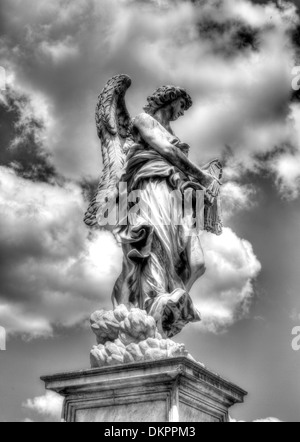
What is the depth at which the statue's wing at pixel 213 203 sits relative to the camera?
860cm

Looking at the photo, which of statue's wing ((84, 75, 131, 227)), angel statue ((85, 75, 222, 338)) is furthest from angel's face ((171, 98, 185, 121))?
statue's wing ((84, 75, 131, 227))

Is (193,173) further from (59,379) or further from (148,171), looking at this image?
(59,379)

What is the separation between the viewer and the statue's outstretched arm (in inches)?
330

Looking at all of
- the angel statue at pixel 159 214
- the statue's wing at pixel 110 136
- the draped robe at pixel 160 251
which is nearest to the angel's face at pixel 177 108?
the angel statue at pixel 159 214

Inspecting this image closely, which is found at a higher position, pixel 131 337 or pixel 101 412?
pixel 131 337

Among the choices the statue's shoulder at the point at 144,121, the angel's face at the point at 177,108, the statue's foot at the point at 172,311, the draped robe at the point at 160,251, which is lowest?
the statue's foot at the point at 172,311

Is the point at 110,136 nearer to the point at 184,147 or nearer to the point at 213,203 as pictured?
the point at 184,147

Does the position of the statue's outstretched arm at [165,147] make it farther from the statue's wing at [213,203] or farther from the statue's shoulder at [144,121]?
the statue's wing at [213,203]

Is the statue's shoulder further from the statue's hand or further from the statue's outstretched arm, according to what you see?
the statue's hand

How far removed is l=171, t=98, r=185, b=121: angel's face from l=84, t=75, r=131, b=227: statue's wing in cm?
102
